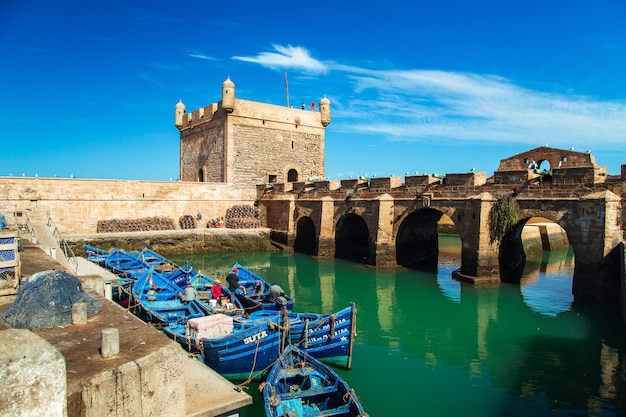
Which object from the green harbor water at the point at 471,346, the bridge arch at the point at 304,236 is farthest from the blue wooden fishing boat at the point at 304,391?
the bridge arch at the point at 304,236

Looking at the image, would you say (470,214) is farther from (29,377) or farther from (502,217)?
(29,377)

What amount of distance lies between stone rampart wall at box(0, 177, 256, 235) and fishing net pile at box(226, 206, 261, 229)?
0.58 metres

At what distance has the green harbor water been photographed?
7.31 meters

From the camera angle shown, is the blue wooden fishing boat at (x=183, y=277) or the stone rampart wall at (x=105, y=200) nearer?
the blue wooden fishing boat at (x=183, y=277)

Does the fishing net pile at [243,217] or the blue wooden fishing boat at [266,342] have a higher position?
the fishing net pile at [243,217]

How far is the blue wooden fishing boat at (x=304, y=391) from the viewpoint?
586 centimetres

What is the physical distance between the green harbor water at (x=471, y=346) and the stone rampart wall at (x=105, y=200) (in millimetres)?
9858

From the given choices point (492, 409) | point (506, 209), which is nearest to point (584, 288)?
point (506, 209)

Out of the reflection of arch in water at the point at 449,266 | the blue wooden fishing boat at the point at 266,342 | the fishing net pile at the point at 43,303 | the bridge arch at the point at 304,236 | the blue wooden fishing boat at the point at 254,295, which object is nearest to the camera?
the fishing net pile at the point at 43,303

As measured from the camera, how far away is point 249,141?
2852cm

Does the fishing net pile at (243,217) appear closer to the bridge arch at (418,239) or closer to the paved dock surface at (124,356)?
the bridge arch at (418,239)

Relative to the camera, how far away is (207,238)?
79.4 ft

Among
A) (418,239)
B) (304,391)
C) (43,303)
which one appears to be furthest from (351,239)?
(43,303)

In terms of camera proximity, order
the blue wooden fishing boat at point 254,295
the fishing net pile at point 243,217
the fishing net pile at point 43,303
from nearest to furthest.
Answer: the fishing net pile at point 43,303
the blue wooden fishing boat at point 254,295
the fishing net pile at point 243,217
